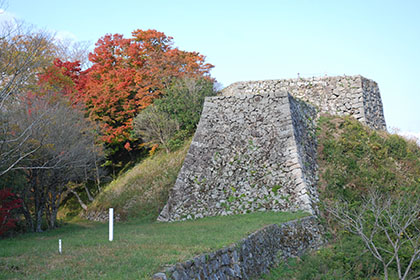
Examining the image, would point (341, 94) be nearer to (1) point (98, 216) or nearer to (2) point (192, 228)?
(2) point (192, 228)

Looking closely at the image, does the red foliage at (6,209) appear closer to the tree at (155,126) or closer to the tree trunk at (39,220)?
the tree trunk at (39,220)

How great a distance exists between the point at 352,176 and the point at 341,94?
667cm

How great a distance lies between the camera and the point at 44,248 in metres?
8.75

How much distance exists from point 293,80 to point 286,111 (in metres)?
6.45

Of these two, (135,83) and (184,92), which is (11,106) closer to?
(184,92)

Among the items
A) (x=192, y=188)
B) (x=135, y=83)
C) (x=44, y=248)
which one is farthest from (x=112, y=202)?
(x=44, y=248)

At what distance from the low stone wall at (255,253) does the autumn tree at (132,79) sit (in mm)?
13694

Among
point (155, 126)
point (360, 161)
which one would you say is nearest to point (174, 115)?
point (155, 126)

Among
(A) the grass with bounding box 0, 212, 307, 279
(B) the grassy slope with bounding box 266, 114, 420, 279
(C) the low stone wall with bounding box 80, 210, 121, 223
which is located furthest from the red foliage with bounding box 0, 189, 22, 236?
(B) the grassy slope with bounding box 266, 114, 420, 279

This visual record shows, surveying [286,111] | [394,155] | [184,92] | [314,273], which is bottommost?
[314,273]

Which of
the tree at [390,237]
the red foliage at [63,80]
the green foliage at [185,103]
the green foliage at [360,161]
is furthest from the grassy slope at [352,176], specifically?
the red foliage at [63,80]

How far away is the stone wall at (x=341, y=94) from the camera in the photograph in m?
21.7

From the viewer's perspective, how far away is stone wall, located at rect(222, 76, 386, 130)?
71.2ft

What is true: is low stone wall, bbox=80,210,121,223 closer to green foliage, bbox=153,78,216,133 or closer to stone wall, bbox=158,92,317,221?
stone wall, bbox=158,92,317,221
